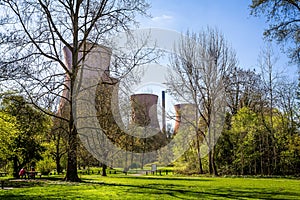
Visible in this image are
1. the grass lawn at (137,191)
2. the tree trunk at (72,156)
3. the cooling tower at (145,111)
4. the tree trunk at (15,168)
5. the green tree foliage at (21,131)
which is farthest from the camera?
the tree trunk at (15,168)

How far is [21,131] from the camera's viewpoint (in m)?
18.4

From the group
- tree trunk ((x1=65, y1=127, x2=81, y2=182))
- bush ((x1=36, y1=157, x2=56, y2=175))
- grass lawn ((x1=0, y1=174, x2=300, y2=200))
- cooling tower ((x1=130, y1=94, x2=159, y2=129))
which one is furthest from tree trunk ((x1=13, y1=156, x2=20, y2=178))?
grass lawn ((x1=0, y1=174, x2=300, y2=200))

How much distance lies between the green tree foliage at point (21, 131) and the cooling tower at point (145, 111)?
5131 millimetres

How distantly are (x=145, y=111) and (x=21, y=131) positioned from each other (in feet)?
26.7

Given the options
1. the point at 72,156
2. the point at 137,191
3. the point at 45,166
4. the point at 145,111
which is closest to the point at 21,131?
the point at 72,156

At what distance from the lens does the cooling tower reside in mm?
20422

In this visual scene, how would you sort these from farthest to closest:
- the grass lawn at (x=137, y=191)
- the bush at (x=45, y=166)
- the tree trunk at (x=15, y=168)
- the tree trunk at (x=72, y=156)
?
the bush at (x=45, y=166) < the tree trunk at (x=15, y=168) < the tree trunk at (x=72, y=156) < the grass lawn at (x=137, y=191)

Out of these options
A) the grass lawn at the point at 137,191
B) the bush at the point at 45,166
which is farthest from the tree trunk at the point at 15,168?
the grass lawn at the point at 137,191

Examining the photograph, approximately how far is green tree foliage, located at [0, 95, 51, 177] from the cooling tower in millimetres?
Answer: 5131

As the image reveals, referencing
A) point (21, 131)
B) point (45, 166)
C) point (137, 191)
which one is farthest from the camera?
point (45, 166)

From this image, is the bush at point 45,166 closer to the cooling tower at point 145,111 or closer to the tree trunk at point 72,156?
the cooling tower at point 145,111

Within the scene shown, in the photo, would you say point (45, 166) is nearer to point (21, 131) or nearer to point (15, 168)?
point (15, 168)

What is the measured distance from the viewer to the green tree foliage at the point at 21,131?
13105 mm

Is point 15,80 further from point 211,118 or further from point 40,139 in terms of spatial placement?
point 211,118
